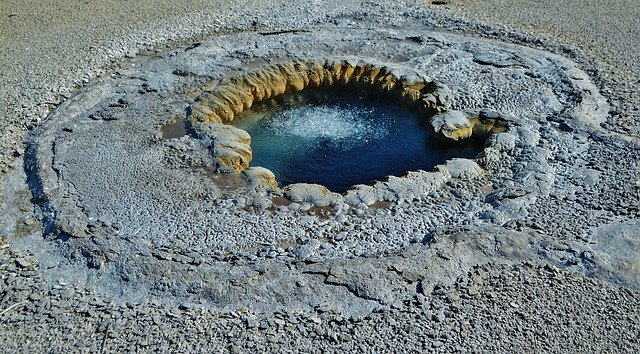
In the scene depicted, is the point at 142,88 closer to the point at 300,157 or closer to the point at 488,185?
the point at 300,157

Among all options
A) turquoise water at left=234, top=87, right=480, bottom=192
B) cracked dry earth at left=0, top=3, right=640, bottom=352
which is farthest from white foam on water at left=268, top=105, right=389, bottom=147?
cracked dry earth at left=0, top=3, right=640, bottom=352

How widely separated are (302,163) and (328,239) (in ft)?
6.94

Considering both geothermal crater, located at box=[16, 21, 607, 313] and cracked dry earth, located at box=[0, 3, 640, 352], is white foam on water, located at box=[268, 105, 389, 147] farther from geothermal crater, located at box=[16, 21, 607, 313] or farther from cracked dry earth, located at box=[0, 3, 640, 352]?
cracked dry earth, located at box=[0, 3, 640, 352]

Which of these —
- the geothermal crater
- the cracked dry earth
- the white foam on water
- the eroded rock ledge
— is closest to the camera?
the cracked dry earth

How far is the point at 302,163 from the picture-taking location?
8.73 m

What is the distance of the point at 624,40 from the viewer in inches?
415

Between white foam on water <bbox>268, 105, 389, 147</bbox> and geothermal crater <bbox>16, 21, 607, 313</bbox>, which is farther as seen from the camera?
white foam on water <bbox>268, 105, 389, 147</bbox>

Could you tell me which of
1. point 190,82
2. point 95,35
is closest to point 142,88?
point 190,82

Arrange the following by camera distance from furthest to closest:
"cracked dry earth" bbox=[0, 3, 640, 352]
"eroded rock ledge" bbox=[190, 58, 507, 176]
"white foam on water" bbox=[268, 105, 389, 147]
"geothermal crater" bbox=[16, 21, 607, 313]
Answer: "white foam on water" bbox=[268, 105, 389, 147] → "eroded rock ledge" bbox=[190, 58, 507, 176] → "geothermal crater" bbox=[16, 21, 607, 313] → "cracked dry earth" bbox=[0, 3, 640, 352]

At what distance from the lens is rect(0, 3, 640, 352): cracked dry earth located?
5695 mm

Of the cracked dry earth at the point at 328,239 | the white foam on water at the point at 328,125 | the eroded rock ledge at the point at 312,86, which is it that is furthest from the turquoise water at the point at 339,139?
the cracked dry earth at the point at 328,239

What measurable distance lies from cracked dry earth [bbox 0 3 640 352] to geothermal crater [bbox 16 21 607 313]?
0.09ft

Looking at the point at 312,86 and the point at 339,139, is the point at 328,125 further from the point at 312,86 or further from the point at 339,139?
the point at 312,86

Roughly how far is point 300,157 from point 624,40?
599 centimetres
